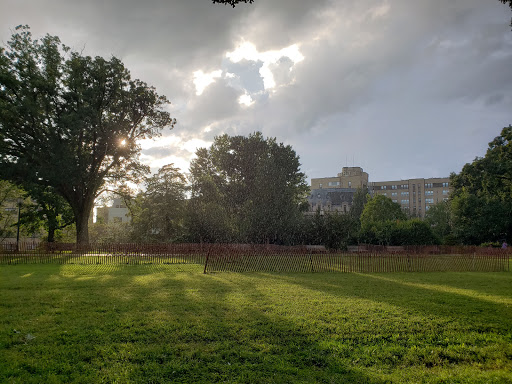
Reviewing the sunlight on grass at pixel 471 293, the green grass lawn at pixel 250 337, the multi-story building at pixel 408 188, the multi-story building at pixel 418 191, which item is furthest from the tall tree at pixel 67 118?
the multi-story building at pixel 418 191

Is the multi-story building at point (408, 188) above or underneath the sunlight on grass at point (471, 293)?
above

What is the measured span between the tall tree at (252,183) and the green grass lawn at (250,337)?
2975cm

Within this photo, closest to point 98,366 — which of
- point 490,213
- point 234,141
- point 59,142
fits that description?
point 59,142

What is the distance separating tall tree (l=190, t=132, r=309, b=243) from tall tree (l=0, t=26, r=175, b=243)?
13.4 m

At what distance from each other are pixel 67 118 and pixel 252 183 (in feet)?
83.3

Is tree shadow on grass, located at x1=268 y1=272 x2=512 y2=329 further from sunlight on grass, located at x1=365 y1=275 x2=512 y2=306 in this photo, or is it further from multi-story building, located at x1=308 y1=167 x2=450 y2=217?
multi-story building, located at x1=308 y1=167 x2=450 y2=217

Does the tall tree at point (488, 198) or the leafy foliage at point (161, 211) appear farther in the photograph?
the leafy foliage at point (161, 211)

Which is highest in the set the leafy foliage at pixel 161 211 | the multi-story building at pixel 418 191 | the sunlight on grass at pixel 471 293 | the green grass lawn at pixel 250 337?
the multi-story building at pixel 418 191

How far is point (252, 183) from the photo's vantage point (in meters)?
48.9

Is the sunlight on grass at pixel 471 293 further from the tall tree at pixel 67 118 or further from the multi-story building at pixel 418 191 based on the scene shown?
the multi-story building at pixel 418 191

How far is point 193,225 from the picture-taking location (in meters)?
40.9

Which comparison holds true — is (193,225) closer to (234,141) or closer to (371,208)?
(234,141)

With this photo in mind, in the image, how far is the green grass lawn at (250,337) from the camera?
225 inches

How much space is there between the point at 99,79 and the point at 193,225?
18968 mm
